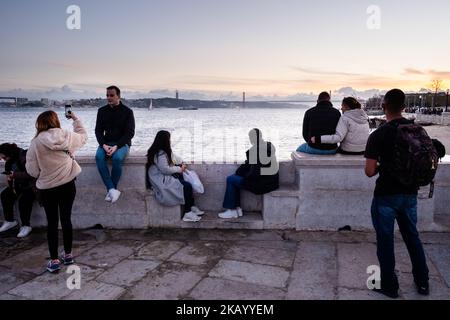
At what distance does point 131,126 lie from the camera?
19.8 ft

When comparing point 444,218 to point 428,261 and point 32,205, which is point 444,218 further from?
point 32,205

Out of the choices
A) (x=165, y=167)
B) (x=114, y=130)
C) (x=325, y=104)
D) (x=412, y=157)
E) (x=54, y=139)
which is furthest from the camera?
(x=325, y=104)

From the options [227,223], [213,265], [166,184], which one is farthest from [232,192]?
[213,265]

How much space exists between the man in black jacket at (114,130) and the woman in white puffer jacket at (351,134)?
9.09 ft

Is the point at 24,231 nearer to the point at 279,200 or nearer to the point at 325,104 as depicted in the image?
the point at 279,200

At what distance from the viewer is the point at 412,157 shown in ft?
10.9

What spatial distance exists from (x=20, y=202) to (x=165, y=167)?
215cm

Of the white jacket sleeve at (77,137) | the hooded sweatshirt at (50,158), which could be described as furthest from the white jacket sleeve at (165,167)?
the hooded sweatshirt at (50,158)

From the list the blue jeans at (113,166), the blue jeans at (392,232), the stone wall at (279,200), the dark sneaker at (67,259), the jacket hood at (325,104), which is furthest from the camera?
the jacket hood at (325,104)

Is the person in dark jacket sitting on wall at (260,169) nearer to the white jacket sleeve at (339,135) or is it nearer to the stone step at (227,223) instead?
the stone step at (227,223)

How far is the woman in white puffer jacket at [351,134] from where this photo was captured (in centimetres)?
580

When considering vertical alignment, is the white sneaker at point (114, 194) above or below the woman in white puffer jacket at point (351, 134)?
below

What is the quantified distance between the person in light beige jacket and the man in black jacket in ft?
4.11

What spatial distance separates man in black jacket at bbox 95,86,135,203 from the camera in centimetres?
571
